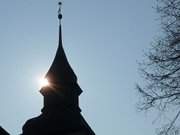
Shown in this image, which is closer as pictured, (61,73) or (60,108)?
(60,108)

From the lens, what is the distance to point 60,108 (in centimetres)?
3431

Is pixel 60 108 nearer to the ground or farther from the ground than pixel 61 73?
nearer to the ground

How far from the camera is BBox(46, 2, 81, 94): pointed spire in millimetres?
35625

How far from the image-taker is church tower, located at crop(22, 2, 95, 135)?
33.2m

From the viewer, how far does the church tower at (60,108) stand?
33156 mm

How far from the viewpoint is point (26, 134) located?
115ft

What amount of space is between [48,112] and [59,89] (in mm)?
1646

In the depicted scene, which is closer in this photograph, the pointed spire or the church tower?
the church tower

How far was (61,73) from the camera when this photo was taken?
36.4 meters

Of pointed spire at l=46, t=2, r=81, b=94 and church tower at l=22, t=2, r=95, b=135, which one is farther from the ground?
pointed spire at l=46, t=2, r=81, b=94

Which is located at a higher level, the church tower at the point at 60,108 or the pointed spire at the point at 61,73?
the pointed spire at the point at 61,73

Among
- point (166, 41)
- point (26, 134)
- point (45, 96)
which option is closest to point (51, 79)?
point (45, 96)

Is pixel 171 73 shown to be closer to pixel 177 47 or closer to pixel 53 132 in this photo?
pixel 177 47

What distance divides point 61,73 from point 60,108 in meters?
2.84
